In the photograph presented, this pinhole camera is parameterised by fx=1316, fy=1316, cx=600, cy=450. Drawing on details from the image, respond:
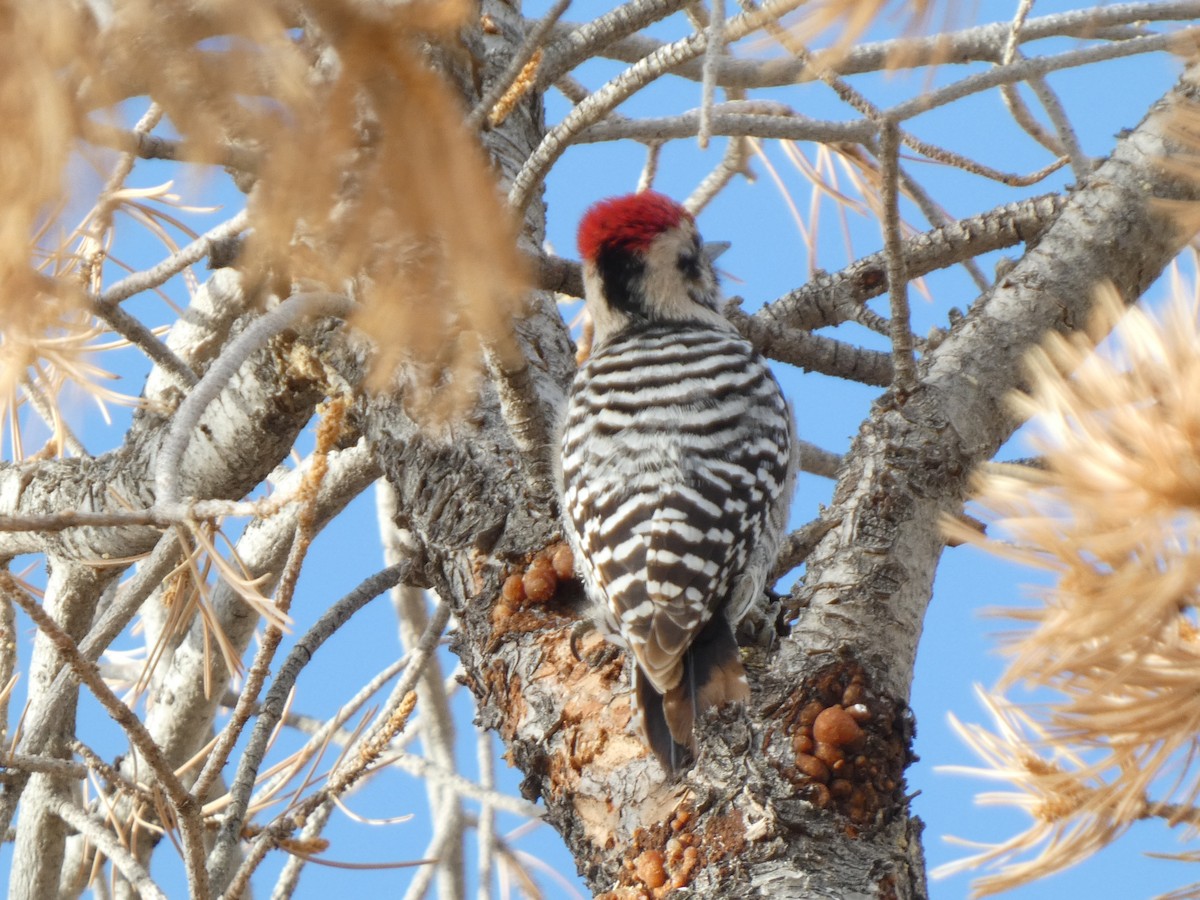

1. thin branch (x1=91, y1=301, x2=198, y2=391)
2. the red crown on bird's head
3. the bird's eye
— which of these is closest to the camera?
thin branch (x1=91, y1=301, x2=198, y2=391)

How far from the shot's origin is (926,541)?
201 centimetres

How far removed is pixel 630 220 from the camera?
340cm

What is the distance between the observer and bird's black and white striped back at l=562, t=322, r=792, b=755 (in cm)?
232

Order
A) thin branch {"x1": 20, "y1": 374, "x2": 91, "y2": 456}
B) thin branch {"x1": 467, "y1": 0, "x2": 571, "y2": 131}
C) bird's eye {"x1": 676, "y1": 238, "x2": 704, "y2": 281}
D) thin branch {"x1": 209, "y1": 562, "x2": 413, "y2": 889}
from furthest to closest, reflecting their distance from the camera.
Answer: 1. bird's eye {"x1": 676, "y1": 238, "x2": 704, "y2": 281}
2. thin branch {"x1": 20, "y1": 374, "x2": 91, "y2": 456}
3. thin branch {"x1": 209, "y1": 562, "x2": 413, "y2": 889}
4. thin branch {"x1": 467, "y1": 0, "x2": 571, "y2": 131}

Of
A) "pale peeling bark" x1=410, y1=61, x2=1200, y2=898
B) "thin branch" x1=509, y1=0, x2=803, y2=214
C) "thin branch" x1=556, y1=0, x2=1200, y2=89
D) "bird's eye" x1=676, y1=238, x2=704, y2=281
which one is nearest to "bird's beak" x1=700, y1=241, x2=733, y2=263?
"bird's eye" x1=676, y1=238, x2=704, y2=281

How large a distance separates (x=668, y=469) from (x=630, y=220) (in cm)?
98

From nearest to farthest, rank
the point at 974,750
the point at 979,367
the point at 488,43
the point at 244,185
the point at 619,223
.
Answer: the point at 244,185, the point at 974,750, the point at 979,367, the point at 488,43, the point at 619,223

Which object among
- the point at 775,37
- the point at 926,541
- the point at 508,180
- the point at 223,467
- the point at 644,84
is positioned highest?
the point at 508,180

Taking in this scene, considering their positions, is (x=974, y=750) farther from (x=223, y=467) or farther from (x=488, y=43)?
(x=488, y=43)

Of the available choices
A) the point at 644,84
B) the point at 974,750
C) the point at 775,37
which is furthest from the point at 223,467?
the point at 775,37

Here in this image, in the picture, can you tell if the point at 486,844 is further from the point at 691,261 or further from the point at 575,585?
the point at 691,261

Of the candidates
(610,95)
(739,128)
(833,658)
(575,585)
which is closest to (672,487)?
(575,585)

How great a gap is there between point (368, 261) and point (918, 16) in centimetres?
53

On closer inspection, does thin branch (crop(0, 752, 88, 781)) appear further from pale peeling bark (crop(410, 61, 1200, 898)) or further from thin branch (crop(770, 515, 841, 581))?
thin branch (crop(770, 515, 841, 581))
